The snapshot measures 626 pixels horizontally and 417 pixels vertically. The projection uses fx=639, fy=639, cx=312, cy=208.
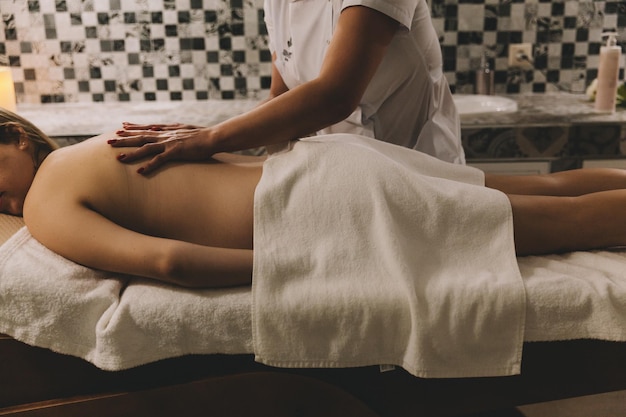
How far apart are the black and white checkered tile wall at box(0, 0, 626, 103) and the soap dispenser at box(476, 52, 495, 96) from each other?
0.03 m

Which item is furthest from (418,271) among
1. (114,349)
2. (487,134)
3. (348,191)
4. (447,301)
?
(487,134)

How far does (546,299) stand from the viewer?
1.15 m

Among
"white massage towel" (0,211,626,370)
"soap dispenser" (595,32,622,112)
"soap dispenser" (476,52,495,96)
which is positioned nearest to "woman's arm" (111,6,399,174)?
"white massage towel" (0,211,626,370)

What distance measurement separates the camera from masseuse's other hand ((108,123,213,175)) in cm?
138

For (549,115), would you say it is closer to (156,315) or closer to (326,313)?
(326,313)

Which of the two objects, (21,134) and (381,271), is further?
(21,134)

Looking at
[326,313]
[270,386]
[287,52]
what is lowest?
[270,386]

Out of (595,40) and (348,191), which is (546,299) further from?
(595,40)

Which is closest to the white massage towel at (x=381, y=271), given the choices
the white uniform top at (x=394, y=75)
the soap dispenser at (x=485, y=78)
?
the white uniform top at (x=394, y=75)

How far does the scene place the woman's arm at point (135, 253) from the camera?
1156mm

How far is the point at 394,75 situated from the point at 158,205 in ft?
2.30

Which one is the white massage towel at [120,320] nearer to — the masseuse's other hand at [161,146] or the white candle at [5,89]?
the masseuse's other hand at [161,146]

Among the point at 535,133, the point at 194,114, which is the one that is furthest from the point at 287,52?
the point at 535,133

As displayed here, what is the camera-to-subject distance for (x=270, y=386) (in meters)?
1.17
